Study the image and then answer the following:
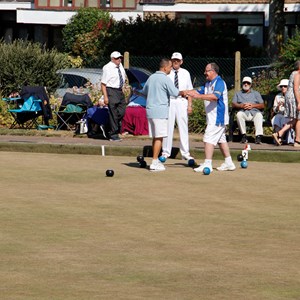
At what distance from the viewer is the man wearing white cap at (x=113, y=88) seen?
2138cm

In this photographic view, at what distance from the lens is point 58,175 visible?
17.0 metres

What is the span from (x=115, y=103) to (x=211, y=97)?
4.92m

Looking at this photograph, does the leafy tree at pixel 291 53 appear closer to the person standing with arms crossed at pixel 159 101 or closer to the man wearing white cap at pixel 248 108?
the man wearing white cap at pixel 248 108

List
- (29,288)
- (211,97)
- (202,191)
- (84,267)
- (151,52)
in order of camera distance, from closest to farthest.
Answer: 1. (29,288)
2. (84,267)
3. (202,191)
4. (211,97)
5. (151,52)

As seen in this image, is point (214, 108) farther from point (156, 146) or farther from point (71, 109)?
point (71, 109)

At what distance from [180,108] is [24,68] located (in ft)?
28.4

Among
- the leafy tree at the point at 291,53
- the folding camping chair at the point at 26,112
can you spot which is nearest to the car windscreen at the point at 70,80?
the folding camping chair at the point at 26,112

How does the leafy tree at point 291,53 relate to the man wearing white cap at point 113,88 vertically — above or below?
above

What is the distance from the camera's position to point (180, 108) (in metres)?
18.7

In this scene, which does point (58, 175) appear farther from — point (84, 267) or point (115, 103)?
point (84, 267)

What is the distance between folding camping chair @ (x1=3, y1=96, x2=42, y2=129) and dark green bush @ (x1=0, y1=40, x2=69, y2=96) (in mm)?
2185

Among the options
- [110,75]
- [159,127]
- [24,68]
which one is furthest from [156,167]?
[24,68]

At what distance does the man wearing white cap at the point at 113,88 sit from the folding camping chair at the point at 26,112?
2332mm

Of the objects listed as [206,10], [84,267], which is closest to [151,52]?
[206,10]
